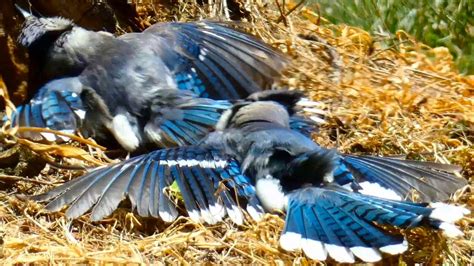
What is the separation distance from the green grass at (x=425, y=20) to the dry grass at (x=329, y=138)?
144mm

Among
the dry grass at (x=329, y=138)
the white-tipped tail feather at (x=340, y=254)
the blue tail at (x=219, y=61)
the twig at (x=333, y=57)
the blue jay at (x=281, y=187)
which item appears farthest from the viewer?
the twig at (x=333, y=57)

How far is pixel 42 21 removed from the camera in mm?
5648

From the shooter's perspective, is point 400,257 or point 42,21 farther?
point 42,21

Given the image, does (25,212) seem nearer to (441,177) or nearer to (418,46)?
(441,177)

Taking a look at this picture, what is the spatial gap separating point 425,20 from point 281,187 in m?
2.52

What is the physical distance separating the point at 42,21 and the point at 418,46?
2.21 metres

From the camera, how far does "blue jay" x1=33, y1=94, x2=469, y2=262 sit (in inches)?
162

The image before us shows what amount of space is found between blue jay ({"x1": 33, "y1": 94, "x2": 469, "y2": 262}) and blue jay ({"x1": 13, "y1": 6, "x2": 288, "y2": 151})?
17.7 inches

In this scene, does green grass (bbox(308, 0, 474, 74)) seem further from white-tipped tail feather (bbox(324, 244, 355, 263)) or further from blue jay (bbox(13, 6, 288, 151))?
white-tipped tail feather (bbox(324, 244, 355, 263))

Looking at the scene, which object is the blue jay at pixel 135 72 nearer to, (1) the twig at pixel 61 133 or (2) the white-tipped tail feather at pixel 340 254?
(1) the twig at pixel 61 133

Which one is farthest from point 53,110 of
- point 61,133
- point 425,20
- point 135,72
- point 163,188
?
point 425,20

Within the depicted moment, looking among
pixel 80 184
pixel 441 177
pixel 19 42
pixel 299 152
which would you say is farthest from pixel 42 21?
pixel 441 177

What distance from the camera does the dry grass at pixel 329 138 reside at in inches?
170

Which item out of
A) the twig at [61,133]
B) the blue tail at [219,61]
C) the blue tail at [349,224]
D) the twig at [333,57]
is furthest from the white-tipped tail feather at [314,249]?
the twig at [333,57]
